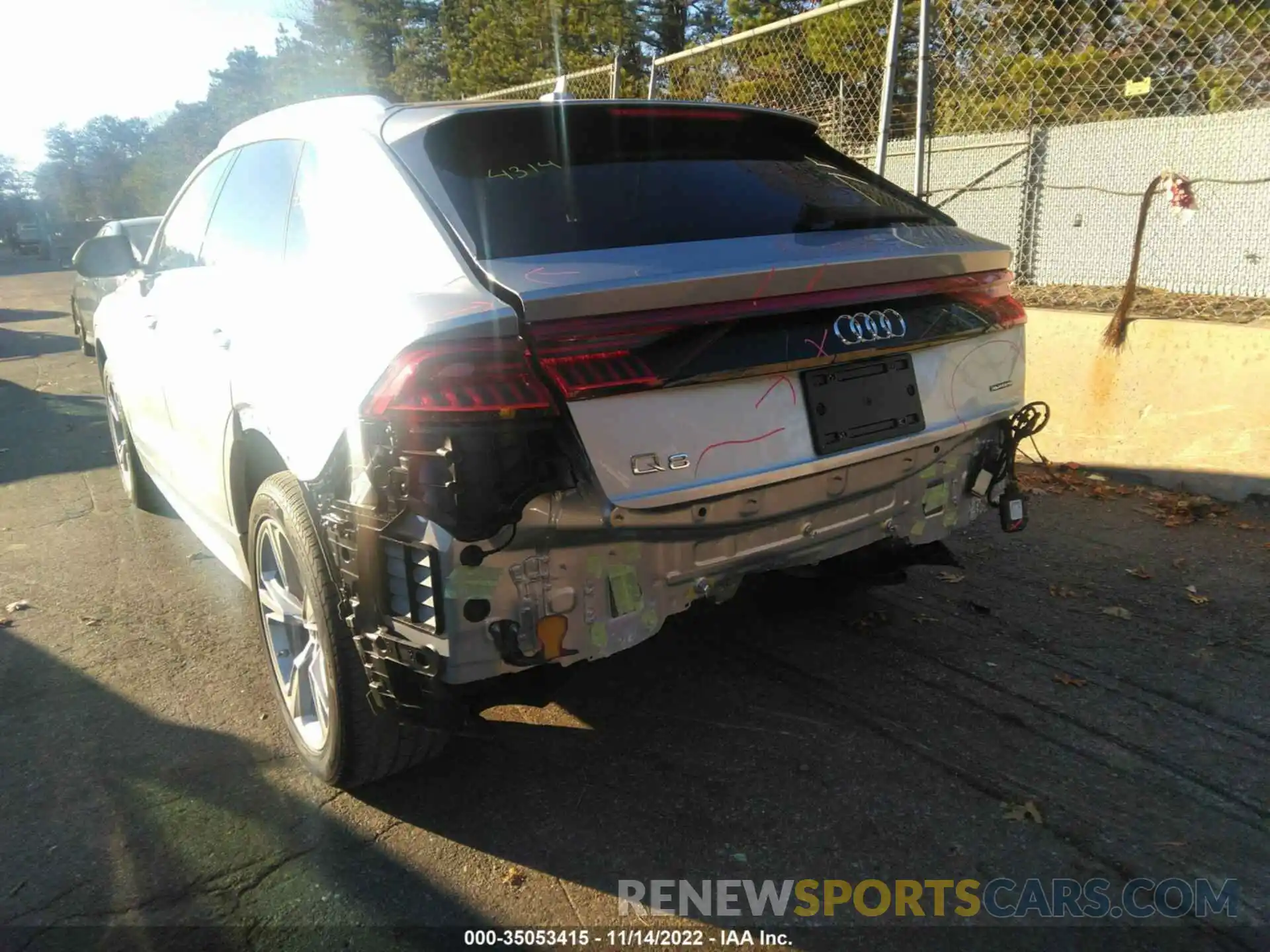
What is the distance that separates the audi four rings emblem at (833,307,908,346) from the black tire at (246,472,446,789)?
1.53 meters

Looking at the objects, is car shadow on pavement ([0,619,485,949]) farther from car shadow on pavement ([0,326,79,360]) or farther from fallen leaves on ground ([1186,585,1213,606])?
car shadow on pavement ([0,326,79,360])

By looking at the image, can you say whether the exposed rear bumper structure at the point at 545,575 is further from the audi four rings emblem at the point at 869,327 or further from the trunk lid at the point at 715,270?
the trunk lid at the point at 715,270

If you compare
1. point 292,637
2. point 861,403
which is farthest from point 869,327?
point 292,637

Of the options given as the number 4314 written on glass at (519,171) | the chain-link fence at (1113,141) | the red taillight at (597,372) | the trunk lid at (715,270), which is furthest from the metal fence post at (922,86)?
the red taillight at (597,372)

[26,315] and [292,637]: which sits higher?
[292,637]

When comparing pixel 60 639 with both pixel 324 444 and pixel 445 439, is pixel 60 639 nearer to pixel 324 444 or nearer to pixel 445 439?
pixel 324 444

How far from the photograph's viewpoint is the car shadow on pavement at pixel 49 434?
23.5 ft

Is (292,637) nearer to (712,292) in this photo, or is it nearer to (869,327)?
(712,292)

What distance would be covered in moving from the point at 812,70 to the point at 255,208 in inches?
217

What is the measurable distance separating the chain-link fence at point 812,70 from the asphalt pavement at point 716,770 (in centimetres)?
463

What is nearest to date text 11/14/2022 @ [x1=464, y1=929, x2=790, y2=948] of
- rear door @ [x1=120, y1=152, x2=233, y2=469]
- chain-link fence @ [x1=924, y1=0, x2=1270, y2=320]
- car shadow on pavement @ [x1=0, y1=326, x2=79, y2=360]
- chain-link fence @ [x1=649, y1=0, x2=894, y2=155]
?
rear door @ [x1=120, y1=152, x2=233, y2=469]

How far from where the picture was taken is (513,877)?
2557mm

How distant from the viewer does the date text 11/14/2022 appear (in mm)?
2328

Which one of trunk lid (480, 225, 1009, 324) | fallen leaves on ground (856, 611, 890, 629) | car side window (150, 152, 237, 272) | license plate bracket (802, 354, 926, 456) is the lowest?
fallen leaves on ground (856, 611, 890, 629)
